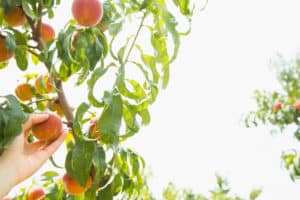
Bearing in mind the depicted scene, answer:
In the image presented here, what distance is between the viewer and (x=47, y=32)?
3.92 ft

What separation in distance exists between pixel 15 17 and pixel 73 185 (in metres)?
0.45

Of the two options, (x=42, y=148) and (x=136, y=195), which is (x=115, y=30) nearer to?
(x=42, y=148)

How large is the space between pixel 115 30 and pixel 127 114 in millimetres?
197

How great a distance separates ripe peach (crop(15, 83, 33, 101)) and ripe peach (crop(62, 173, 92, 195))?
0.33 m

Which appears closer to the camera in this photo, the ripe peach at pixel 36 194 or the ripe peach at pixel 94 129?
the ripe peach at pixel 94 129

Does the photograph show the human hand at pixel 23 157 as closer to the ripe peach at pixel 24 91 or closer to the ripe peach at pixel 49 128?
the ripe peach at pixel 49 128

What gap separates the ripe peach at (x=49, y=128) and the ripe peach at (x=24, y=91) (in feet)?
0.81

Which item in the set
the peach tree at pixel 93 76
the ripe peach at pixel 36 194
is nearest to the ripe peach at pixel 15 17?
the peach tree at pixel 93 76

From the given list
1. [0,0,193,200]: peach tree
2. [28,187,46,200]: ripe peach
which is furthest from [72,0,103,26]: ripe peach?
[28,187,46,200]: ripe peach

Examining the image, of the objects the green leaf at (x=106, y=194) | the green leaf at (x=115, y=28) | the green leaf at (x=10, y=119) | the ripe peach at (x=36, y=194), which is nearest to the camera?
the green leaf at (x=10, y=119)

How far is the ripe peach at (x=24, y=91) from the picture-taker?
4.20ft

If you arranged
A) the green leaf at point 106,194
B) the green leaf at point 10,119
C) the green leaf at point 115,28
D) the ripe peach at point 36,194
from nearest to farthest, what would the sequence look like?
the green leaf at point 10,119 < the green leaf at point 115,28 < the green leaf at point 106,194 < the ripe peach at point 36,194

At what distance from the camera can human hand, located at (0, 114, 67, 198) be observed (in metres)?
0.91

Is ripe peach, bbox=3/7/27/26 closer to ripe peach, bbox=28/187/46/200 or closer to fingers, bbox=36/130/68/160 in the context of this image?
fingers, bbox=36/130/68/160
